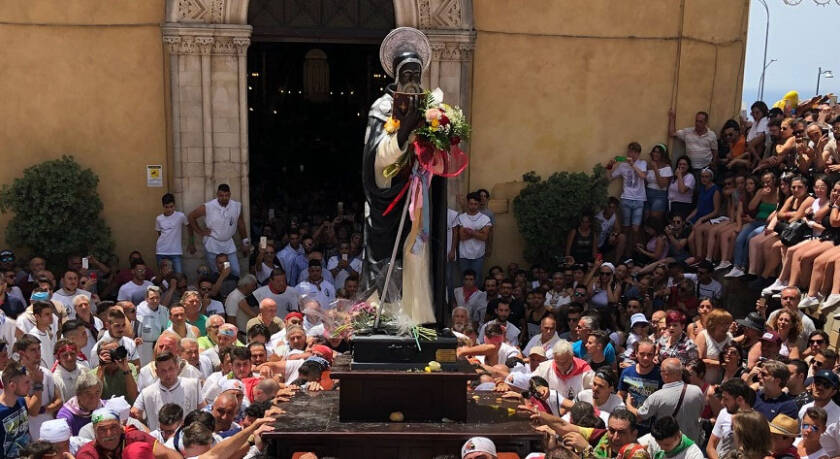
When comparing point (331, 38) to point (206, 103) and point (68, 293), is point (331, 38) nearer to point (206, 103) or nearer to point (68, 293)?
point (206, 103)

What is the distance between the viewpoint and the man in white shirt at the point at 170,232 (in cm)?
1281

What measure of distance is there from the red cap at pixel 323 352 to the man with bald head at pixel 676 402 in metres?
2.43

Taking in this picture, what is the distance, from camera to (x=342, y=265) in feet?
40.7

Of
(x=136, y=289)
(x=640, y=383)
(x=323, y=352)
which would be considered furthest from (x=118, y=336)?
(x=640, y=383)

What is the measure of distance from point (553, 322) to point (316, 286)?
3.27 meters

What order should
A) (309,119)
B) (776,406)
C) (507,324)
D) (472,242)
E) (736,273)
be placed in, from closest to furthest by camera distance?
1. (776,406)
2. (507,324)
3. (736,273)
4. (472,242)
5. (309,119)

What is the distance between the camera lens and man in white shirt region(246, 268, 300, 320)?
11.2 metres

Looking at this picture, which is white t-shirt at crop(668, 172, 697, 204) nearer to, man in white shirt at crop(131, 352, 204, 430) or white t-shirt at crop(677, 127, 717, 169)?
white t-shirt at crop(677, 127, 717, 169)

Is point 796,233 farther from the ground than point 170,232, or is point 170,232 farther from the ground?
point 796,233

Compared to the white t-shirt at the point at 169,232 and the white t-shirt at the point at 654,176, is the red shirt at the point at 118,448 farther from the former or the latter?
the white t-shirt at the point at 654,176

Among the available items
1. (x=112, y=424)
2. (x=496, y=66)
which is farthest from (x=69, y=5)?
(x=112, y=424)

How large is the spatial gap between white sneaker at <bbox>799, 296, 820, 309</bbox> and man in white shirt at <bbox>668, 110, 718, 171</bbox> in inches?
143

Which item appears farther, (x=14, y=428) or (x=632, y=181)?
(x=632, y=181)

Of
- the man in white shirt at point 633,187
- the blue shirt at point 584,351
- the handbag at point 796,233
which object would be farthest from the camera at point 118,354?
the man in white shirt at point 633,187
